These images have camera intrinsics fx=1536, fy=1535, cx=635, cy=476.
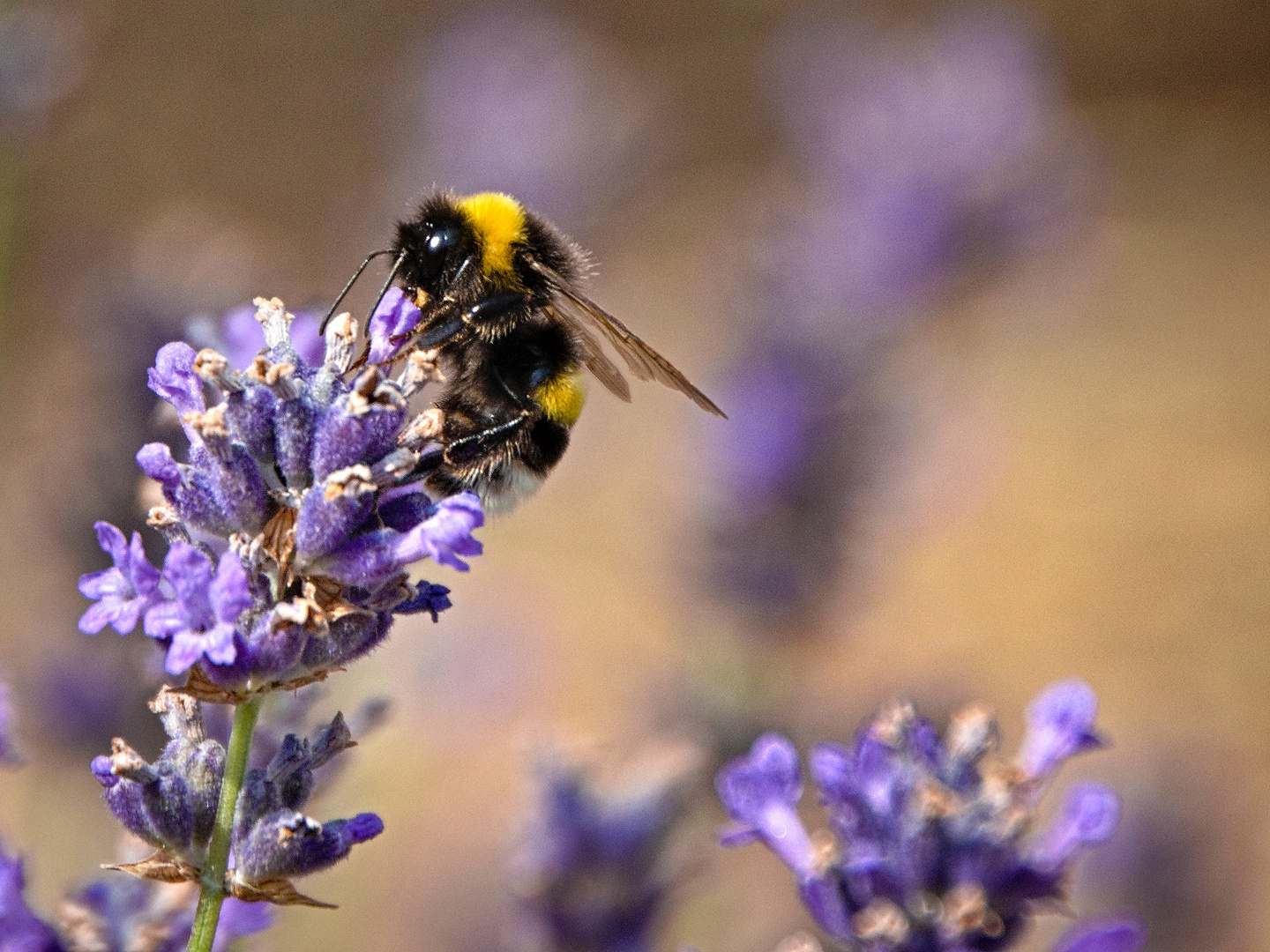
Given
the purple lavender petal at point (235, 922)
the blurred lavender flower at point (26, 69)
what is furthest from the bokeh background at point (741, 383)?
the purple lavender petal at point (235, 922)

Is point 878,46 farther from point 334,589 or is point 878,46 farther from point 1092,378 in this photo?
point 334,589

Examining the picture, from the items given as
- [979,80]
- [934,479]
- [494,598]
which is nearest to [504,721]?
[494,598]

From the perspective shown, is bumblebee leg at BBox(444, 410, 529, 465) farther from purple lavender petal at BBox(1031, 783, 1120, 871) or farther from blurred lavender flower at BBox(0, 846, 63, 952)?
purple lavender petal at BBox(1031, 783, 1120, 871)

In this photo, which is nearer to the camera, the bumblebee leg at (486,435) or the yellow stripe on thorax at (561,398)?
the bumblebee leg at (486,435)

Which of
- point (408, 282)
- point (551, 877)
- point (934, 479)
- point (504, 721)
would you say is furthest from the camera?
point (504, 721)

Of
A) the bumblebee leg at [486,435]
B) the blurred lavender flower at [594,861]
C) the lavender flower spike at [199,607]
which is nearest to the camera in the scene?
the lavender flower spike at [199,607]

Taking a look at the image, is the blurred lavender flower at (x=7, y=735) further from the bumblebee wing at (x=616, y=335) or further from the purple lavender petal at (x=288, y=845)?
the bumblebee wing at (x=616, y=335)

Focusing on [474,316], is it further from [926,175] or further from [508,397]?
[926,175]
